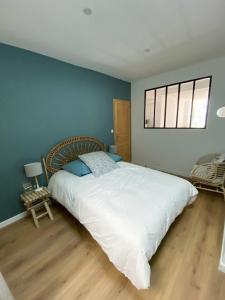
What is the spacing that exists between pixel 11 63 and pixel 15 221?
2.34m

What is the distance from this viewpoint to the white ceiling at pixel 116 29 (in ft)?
4.51

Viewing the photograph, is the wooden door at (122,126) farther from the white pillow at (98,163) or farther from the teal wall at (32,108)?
the white pillow at (98,163)

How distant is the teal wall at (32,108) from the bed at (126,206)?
1.33ft

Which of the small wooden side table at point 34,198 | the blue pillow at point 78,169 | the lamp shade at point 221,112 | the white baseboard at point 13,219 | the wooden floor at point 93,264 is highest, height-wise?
the lamp shade at point 221,112

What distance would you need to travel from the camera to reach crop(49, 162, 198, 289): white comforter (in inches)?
45.7

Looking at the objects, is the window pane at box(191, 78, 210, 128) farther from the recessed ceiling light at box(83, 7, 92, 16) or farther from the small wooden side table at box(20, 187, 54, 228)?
the small wooden side table at box(20, 187, 54, 228)

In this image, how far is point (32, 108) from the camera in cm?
225

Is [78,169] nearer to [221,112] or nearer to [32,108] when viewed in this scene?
[32,108]

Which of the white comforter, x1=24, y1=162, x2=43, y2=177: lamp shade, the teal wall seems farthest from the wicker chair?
x1=24, y1=162, x2=43, y2=177: lamp shade

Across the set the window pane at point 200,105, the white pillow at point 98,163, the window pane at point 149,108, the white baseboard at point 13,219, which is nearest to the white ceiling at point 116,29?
the window pane at point 200,105

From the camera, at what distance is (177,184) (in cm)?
193

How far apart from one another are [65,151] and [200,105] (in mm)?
3883

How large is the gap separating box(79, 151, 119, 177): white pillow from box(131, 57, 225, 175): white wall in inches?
70.3

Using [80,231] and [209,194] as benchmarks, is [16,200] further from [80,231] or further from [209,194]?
[209,194]
